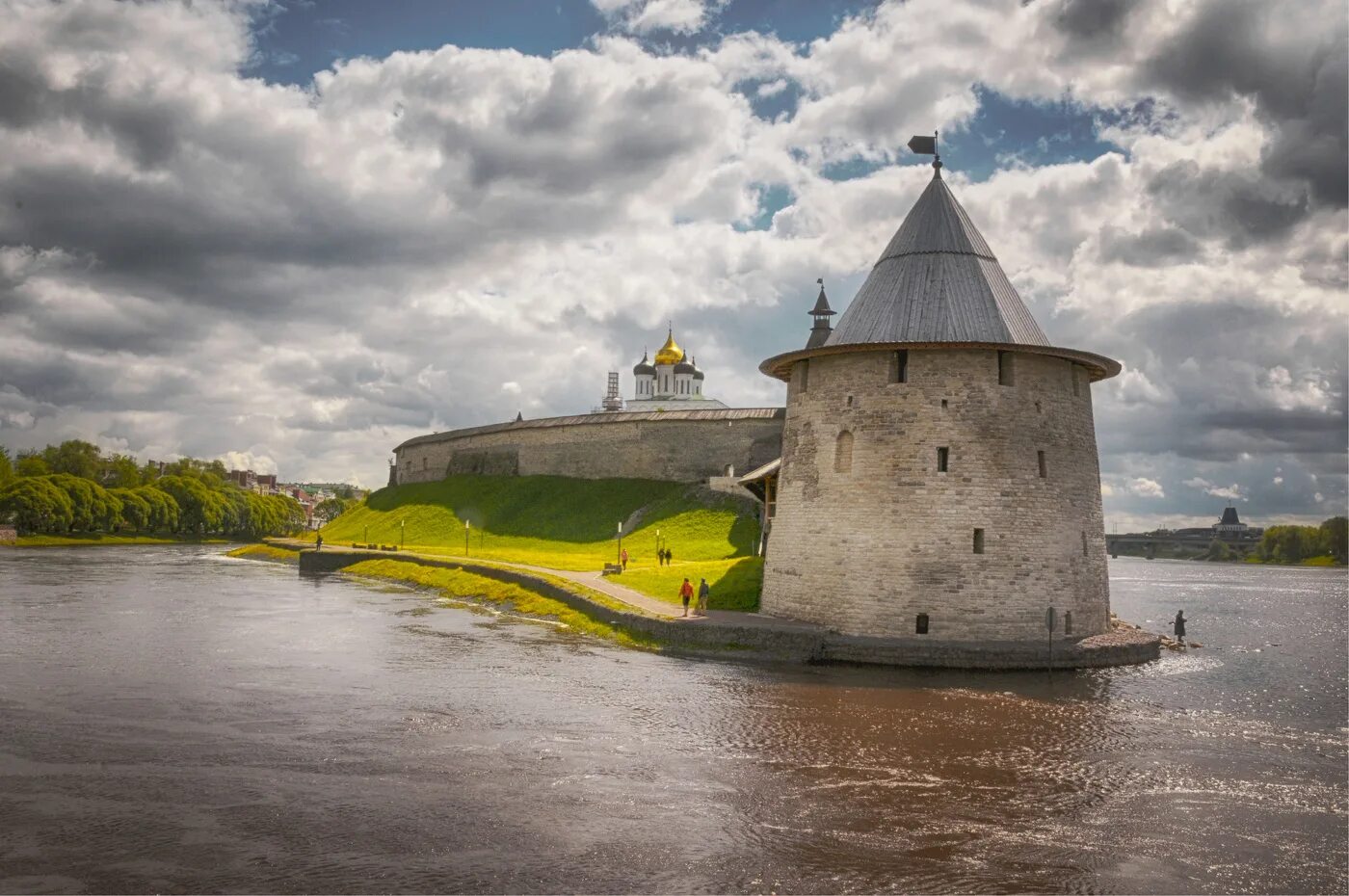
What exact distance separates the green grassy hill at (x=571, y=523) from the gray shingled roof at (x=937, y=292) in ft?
27.3

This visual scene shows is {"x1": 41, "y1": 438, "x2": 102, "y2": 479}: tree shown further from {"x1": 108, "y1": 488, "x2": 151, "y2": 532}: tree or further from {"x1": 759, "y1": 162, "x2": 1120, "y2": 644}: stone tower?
{"x1": 759, "y1": 162, "x2": 1120, "y2": 644}: stone tower

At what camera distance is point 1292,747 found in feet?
47.0

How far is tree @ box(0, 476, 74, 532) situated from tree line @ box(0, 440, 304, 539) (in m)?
0.06

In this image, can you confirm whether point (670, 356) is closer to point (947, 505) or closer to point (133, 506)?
point (133, 506)

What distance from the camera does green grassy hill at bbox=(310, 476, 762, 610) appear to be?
40.6 metres

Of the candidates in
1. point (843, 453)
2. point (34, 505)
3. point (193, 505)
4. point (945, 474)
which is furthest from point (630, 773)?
point (193, 505)

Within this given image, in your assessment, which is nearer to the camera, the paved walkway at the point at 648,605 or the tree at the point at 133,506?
the paved walkway at the point at 648,605

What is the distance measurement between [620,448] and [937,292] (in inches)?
1297

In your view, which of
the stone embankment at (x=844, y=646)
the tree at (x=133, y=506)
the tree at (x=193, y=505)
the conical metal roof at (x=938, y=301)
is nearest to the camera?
the stone embankment at (x=844, y=646)

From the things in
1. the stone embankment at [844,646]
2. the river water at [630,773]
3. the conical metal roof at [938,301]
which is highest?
the conical metal roof at [938,301]

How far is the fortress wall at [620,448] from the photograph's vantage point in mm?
49688

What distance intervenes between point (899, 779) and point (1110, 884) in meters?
3.20

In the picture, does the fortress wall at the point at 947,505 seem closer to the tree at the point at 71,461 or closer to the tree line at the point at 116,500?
the tree line at the point at 116,500

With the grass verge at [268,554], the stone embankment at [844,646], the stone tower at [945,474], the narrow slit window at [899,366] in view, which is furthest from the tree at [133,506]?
the narrow slit window at [899,366]
